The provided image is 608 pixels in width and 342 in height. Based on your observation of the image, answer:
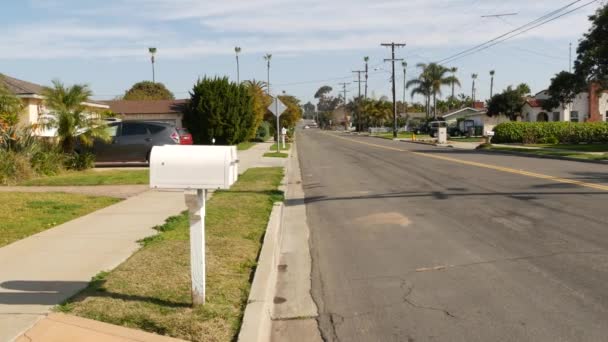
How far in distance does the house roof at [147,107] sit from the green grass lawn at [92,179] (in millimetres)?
30220

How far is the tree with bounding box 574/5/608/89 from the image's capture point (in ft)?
104

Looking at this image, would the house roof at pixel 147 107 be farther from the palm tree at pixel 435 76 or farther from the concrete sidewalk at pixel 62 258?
the palm tree at pixel 435 76

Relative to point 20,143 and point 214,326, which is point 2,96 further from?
point 214,326

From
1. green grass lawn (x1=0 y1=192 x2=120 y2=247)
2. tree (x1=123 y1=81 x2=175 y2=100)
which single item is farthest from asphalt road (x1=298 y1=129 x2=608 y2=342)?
tree (x1=123 y1=81 x2=175 y2=100)

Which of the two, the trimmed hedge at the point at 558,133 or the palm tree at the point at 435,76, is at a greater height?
the palm tree at the point at 435,76

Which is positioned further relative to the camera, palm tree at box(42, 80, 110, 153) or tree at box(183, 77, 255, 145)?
tree at box(183, 77, 255, 145)

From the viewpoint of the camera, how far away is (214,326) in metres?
5.33

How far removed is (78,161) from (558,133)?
111 ft

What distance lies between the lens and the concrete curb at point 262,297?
17.5 ft

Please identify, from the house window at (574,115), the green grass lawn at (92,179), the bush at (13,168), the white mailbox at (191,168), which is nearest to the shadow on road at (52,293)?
the white mailbox at (191,168)

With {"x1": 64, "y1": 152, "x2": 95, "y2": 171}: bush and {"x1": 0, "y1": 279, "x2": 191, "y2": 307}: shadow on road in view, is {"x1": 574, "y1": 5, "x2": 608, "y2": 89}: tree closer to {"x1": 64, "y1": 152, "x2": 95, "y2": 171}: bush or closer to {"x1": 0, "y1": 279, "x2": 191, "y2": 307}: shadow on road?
{"x1": 64, "y1": 152, "x2": 95, "y2": 171}: bush

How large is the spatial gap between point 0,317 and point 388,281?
12.6 feet

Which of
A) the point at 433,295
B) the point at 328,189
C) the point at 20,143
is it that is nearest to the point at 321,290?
the point at 433,295

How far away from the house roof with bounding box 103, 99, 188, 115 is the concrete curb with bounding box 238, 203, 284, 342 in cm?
4190
